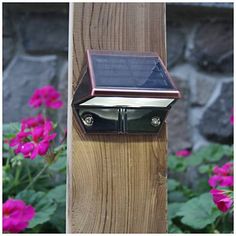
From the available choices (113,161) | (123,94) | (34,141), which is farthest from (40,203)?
(123,94)

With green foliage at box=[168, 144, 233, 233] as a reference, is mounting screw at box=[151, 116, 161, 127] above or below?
above

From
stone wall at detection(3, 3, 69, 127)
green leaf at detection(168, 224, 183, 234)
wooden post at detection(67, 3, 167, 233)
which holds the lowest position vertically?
green leaf at detection(168, 224, 183, 234)

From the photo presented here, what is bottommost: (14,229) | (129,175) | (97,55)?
(14,229)

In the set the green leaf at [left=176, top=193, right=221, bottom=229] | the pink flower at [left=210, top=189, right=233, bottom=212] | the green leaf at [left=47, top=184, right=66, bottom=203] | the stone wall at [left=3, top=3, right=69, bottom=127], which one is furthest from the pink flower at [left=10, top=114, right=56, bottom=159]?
the stone wall at [left=3, top=3, right=69, bottom=127]

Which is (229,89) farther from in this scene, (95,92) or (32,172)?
(95,92)

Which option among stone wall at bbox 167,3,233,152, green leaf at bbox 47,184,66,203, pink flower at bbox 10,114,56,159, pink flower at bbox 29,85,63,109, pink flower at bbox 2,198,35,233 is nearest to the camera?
pink flower at bbox 10,114,56,159

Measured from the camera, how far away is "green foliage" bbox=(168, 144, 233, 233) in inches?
62.2

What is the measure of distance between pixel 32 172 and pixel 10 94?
464mm

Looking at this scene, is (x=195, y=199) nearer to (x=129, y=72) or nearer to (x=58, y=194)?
(x=58, y=194)

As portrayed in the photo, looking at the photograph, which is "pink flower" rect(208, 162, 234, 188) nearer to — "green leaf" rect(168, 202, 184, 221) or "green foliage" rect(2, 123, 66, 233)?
"green leaf" rect(168, 202, 184, 221)

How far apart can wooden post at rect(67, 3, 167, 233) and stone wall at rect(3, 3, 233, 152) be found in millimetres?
1310

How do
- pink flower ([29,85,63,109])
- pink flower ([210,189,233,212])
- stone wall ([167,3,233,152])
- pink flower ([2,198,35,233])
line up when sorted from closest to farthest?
Answer: 1. pink flower ([210,189,233,212])
2. pink flower ([2,198,35,233])
3. pink flower ([29,85,63,109])
4. stone wall ([167,3,233,152])

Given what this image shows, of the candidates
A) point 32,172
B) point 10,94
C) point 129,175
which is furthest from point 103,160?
point 10,94

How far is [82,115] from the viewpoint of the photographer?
894 millimetres
